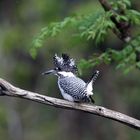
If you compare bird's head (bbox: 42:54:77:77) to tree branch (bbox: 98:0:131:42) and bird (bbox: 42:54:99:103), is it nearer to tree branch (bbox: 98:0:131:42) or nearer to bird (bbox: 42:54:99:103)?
bird (bbox: 42:54:99:103)

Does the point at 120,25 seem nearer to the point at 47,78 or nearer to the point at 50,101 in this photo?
the point at 50,101

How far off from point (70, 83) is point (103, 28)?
500mm

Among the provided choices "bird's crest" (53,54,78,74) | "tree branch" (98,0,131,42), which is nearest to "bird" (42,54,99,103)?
"bird's crest" (53,54,78,74)

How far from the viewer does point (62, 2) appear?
9.09 meters

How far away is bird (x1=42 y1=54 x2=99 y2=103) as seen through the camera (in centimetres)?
375

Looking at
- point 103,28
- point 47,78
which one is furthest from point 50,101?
point 47,78

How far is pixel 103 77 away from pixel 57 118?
1.15 metres

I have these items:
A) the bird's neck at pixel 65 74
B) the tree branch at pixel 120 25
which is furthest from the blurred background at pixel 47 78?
the bird's neck at pixel 65 74

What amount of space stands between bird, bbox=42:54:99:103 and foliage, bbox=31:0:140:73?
1.30ft

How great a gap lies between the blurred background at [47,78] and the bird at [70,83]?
440 cm

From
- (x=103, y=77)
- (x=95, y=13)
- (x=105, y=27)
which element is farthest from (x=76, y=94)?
(x=103, y=77)

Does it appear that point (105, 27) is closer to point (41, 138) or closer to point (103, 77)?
point (103, 77)

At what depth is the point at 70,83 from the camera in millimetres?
3748

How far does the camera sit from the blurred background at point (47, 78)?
28.2 ft
